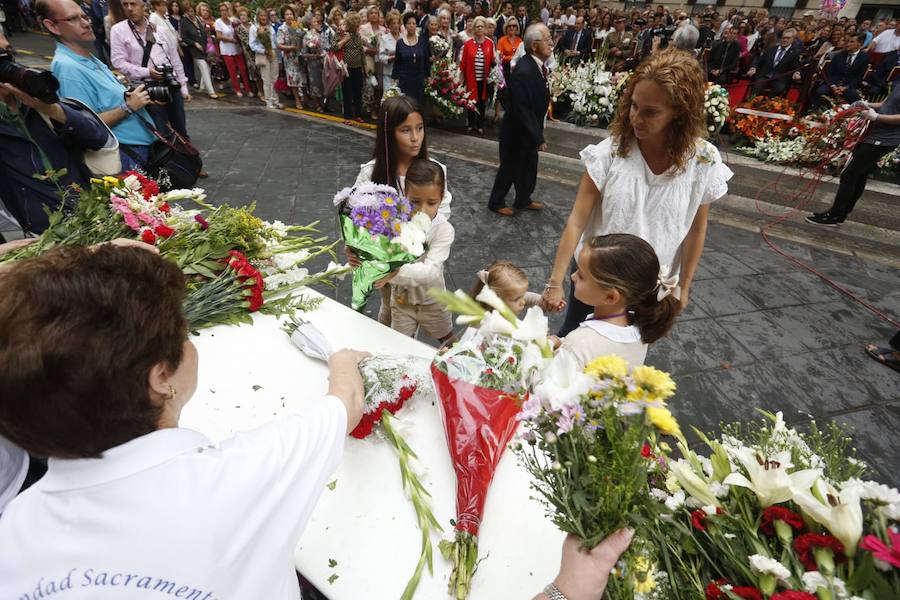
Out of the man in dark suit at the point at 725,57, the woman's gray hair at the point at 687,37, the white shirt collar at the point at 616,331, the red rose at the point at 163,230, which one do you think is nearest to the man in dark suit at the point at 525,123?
the woman's gray hair at the point at 687,37

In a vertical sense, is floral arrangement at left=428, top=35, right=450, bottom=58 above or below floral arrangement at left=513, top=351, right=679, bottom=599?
above

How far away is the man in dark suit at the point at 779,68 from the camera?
840 centimetres

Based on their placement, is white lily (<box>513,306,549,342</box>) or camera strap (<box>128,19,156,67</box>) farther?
camera strap (<box>128,19,156,67</box>)

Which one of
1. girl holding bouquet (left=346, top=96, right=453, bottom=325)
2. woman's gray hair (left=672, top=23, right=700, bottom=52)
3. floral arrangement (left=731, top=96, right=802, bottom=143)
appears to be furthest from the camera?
floral arrangement (left=731, top=96, right=802, bottom=143)

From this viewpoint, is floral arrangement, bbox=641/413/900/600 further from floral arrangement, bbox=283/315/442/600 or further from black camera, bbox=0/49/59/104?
black camera, bbox=0/49/59/104

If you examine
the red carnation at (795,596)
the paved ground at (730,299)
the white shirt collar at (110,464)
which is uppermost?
the white shirt collar at (110,464)

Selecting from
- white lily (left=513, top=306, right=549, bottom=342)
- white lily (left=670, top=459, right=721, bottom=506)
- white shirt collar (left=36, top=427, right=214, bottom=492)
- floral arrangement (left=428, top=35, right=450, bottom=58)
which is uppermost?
floral arrangement (left=428, top=35, right=450, bottom=58)

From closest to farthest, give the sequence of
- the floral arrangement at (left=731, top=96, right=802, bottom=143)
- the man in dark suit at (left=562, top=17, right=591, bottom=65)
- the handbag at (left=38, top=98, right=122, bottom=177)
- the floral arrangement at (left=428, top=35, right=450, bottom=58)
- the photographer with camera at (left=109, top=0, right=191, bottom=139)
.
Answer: the handbag at (left=38, top=98, right=122, bottom=177), the photographer with camera at (left=109, top=0, right=191, bottom=139), the floral arrangement at (left=731, top=96, right=802, bottom=143), the floral arrangement at (left=428, top=35, right=450, bottom=58), the man in dark suit at (left=562, top=17, right=591, bottom=65)

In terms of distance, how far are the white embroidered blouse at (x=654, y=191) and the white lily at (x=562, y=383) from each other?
1.33m

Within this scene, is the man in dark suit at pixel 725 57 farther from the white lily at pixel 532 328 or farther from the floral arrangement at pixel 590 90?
the white lily at pixel 532 328

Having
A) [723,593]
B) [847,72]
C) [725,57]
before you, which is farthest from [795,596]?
[725,57]

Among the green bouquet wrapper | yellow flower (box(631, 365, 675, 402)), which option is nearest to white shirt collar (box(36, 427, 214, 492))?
yellow flower (box(631, 365, 675, 402))

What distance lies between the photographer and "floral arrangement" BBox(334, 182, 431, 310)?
1694 mm

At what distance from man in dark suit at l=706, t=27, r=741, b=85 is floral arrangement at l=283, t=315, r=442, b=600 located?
34.6ft
